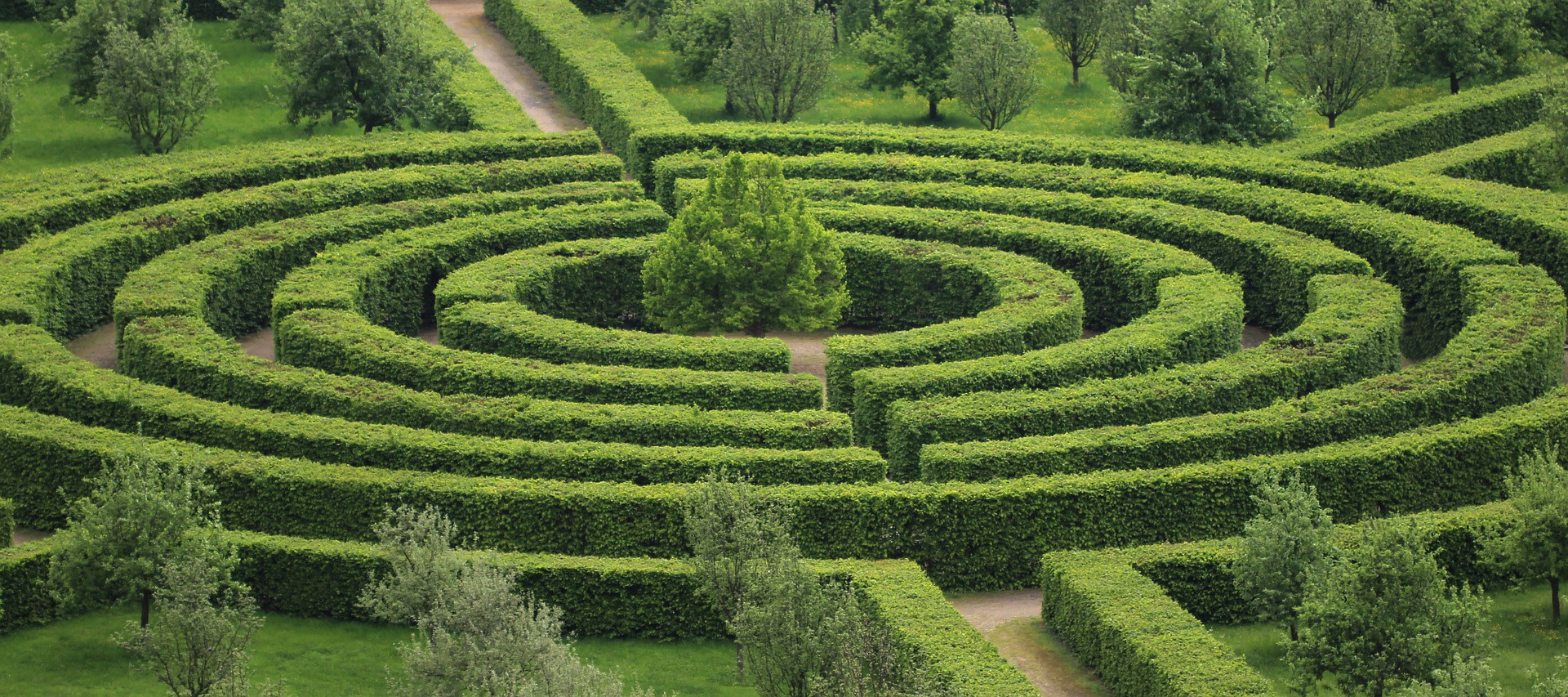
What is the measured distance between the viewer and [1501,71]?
2692 inches

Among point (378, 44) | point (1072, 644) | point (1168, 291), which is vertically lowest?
point (1072, 644)

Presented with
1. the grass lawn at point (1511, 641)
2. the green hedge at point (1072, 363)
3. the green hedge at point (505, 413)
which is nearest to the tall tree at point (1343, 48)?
the green hedge at point (1072, 363)

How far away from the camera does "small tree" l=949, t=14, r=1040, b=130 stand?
206ft

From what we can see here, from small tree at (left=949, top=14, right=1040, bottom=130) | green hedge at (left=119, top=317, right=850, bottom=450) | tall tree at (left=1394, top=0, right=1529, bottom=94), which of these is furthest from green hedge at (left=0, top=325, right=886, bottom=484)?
tall tree at (left=1394, top=0, right=1529, bottom=94)

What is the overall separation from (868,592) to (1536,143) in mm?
34445

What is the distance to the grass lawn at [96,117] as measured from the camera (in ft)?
200

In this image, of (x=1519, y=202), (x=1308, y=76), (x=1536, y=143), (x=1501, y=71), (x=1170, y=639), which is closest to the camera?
(x=1170, y=639)

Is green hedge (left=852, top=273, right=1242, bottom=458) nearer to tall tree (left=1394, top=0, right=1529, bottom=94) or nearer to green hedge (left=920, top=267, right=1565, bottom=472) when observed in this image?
green hedge (left=920, top=267, right=1565, bottom=472)

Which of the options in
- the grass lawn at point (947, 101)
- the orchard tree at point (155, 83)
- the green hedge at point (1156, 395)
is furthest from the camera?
the grass lawn at point (947, 101)

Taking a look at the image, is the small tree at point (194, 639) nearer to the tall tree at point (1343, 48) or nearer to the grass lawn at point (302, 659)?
the grass lawn at point (302, 659)

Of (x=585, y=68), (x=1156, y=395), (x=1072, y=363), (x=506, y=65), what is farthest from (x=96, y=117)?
(x=1156, y=395)

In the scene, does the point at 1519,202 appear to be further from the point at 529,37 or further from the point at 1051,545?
the point at 529,37

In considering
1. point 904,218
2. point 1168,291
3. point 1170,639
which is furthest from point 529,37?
point 1170,639

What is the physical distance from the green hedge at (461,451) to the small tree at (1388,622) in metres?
10.1
